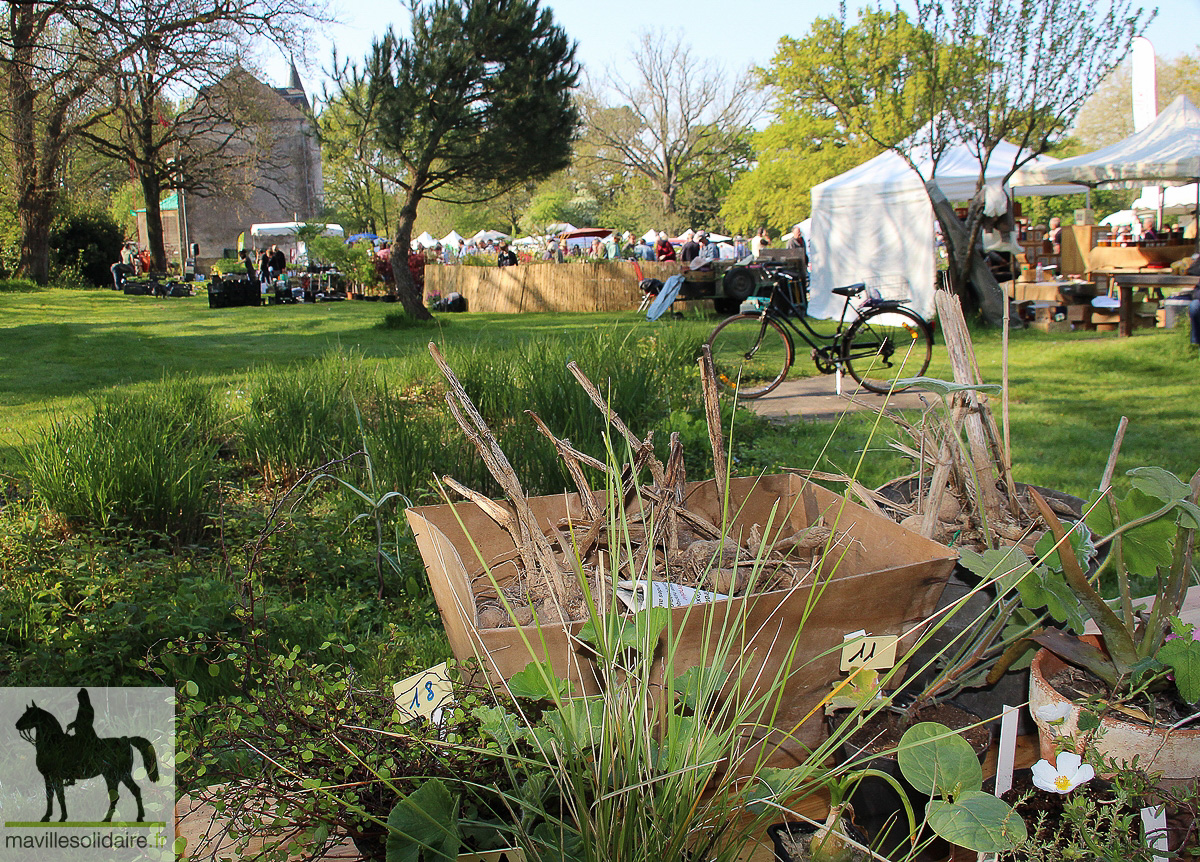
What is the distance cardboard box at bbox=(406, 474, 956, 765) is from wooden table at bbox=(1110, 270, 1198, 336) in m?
9.05

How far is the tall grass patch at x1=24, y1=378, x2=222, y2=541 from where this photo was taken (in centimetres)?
317

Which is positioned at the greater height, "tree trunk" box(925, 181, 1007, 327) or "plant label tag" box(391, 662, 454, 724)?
"tree trunk" box(925, 181, 1007, 327)

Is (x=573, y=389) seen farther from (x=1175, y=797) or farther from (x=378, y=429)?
(x=1175, y=797)

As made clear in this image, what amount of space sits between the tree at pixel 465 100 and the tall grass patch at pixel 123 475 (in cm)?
1040

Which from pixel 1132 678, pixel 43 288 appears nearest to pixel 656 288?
pixel 1132 678

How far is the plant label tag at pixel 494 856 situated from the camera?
100 cm

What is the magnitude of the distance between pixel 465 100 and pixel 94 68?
8.54 metres

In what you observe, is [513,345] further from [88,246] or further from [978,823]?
[88,246]

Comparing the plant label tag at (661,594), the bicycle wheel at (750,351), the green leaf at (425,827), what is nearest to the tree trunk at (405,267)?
the bicycle wheel at (750,351)

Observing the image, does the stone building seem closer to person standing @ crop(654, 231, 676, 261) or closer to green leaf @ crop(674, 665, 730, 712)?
person standing @ crop(654, 231, 676, 261)

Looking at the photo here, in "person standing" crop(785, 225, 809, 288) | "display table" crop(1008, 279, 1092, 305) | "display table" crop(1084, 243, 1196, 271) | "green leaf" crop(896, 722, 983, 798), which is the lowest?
"green leaf" crop(896, 722, 983, 798)

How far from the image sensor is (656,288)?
50.7ft

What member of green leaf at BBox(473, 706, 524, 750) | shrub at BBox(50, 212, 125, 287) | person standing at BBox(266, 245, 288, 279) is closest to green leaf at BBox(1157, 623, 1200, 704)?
green leaf at BBox(473, 706, 524, 750)

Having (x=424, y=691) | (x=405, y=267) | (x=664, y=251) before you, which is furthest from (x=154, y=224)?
(x=424, y=691)
